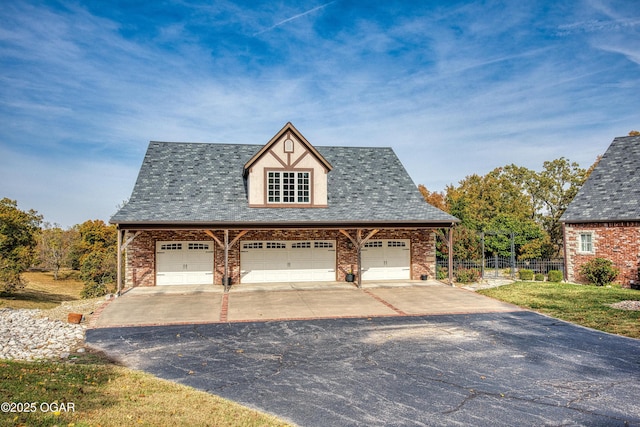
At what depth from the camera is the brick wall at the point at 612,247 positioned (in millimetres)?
21109

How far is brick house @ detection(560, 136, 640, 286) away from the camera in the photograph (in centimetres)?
2128

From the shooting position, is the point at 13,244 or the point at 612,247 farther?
the point at 13,244

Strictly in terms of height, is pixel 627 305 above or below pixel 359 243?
below

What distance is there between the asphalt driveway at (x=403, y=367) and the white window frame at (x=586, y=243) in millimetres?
11692

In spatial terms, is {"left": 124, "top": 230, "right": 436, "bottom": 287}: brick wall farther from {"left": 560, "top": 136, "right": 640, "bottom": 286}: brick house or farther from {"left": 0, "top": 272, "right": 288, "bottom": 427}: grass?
{"left": 0, "top": 272, "right": 288, "bottom": 427}: grass

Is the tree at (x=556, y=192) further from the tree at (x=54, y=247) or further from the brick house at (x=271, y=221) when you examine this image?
the tree at (x=54, y=247)

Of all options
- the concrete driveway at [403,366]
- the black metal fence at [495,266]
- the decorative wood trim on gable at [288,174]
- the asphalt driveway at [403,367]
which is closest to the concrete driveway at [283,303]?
the concrete driveway at [403,366]

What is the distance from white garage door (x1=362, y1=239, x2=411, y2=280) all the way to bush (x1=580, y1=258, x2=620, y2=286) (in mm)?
9319

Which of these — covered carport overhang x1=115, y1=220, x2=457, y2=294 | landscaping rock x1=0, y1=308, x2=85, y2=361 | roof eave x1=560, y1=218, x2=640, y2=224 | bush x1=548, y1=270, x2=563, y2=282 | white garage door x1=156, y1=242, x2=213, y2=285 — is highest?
roof eave x1=560, y1=218, x2=640, y2=224

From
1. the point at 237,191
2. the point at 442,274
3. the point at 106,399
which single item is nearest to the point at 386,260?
the point at 442,274

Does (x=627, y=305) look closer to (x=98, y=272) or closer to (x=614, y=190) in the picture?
(x=614, y=190)

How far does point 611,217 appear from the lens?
71.3 feet

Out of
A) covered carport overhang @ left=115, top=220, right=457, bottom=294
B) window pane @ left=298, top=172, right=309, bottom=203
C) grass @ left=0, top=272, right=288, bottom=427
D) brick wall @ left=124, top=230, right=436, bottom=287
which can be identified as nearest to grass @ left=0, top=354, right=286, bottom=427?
grass @ left=0, top=272, right=288, bottom=427

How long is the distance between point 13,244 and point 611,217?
3803 centimetres
